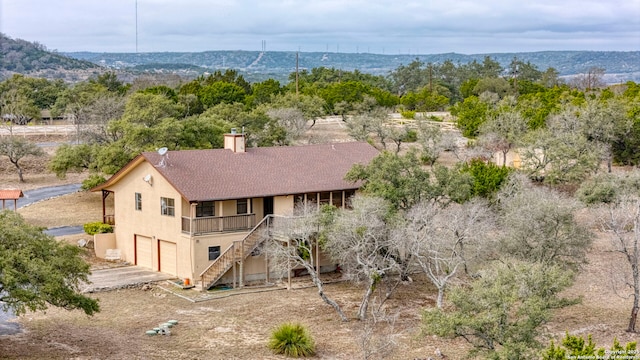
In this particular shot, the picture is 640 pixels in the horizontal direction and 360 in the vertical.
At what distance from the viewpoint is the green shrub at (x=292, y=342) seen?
2564 cm

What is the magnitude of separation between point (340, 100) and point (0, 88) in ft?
140

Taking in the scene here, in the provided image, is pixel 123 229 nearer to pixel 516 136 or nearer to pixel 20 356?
pixel 20 356

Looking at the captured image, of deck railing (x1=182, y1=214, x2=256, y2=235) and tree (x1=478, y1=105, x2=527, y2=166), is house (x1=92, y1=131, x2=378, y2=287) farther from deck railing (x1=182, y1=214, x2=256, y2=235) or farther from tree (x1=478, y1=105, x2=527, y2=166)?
tree (x1=478, y1=105, x2=527, y2=166)

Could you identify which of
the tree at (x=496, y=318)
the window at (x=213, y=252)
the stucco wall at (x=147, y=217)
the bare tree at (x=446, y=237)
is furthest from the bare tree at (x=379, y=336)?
the stucco wall at (x=147, y=217)

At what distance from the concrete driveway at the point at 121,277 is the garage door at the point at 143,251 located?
0.38 metres

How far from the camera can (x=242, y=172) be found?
36.9 meters

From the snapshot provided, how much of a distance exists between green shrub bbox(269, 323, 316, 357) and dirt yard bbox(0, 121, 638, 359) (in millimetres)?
374

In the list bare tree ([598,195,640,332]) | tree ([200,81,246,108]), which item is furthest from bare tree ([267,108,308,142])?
bare tree ([598,195,640,332])

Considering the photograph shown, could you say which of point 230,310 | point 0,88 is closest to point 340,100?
point 0,88

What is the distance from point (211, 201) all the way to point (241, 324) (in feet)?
24.3

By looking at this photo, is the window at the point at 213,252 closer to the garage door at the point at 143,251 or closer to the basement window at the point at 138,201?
the garage door at the point at 143,251

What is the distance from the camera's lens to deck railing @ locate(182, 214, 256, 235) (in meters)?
34.5

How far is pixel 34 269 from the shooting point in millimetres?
23594

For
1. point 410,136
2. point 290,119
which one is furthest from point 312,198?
point 290,119
